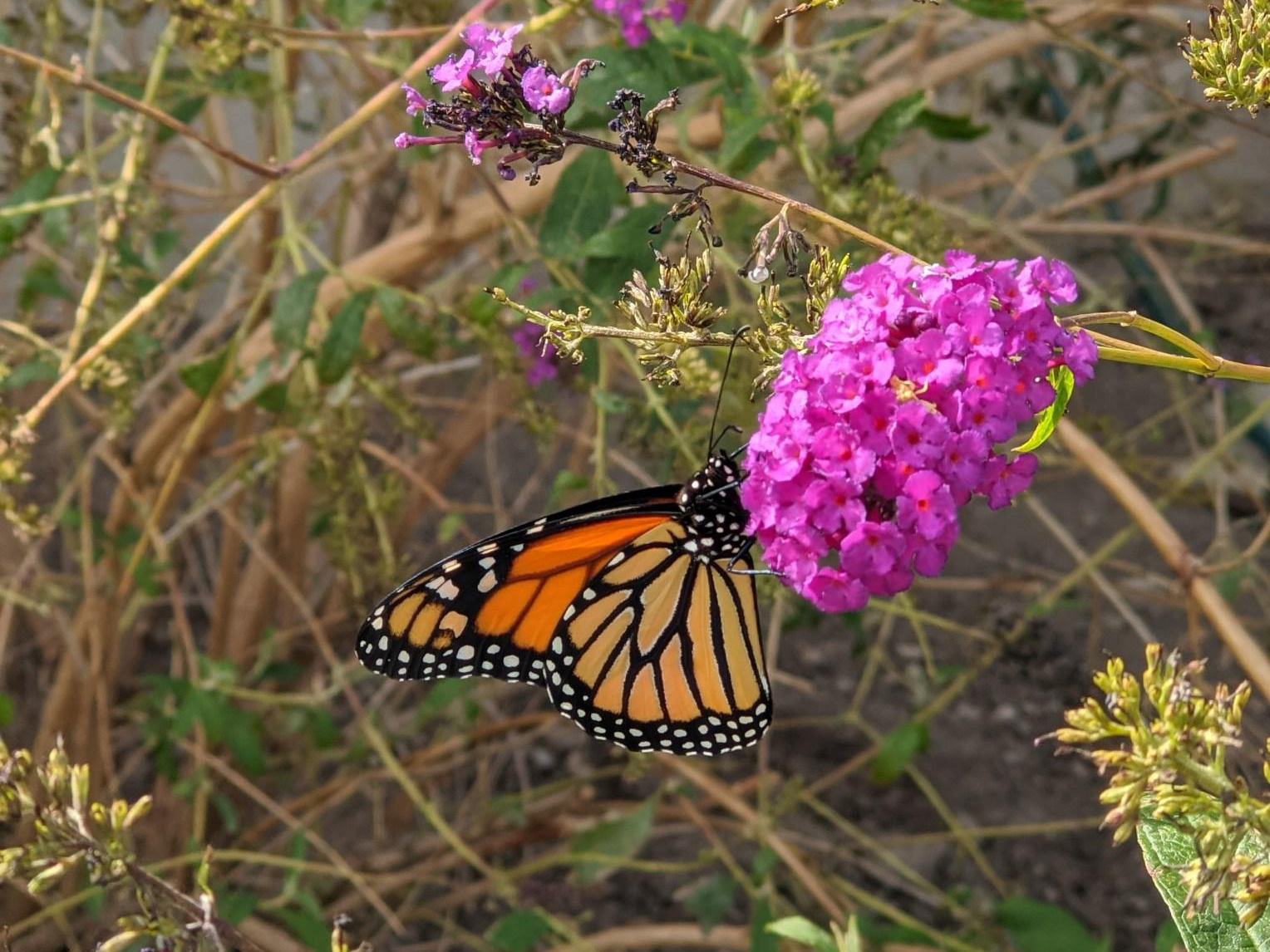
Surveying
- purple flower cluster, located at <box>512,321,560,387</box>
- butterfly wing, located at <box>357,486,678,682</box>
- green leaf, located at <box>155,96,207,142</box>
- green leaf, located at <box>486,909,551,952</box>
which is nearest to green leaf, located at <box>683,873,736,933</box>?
green leaf, located at <box>486,909,551,952</box>

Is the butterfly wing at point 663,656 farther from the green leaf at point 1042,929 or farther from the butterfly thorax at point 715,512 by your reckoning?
Answer: the green leaf at point 1042,929

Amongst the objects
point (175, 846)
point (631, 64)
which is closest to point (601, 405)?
point (631, 64)

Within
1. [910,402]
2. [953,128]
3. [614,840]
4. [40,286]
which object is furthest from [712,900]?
[910,402]

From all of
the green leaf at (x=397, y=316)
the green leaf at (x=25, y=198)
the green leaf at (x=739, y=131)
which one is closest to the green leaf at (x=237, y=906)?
the green leaf at (x=397, y=316)

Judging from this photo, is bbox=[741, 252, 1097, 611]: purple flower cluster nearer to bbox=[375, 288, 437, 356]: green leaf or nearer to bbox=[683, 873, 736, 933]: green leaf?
bbox=[375, 288, 437, 356]: green leaf

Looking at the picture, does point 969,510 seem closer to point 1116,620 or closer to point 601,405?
point 1116,620
